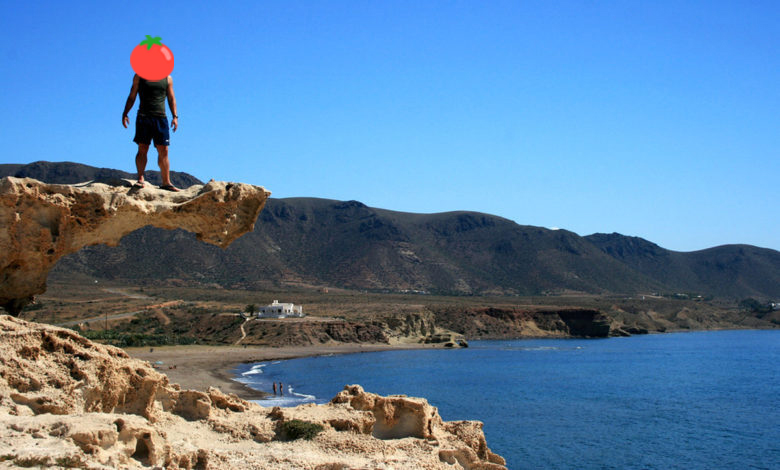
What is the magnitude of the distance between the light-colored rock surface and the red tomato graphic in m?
4.01

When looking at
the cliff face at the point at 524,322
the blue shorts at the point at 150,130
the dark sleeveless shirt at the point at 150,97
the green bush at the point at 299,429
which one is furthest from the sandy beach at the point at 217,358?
the dark sleeveless shirt at the point at 150,97

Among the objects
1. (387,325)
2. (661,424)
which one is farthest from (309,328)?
(661,424)

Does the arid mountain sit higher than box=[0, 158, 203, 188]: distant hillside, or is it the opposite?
box=[0, 158, 203, 188]: distant hillside

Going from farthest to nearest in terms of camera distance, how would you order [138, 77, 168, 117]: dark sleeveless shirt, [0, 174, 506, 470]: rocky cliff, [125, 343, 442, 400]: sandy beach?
[125, 343, 442, 400]: sandy beach → [138, 77, 168, 117]: dark sleeveless shirt → [0, 174, 506, 470]: rocky cliff

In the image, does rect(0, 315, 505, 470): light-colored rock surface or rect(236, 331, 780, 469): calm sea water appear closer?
rect(0, 315, 505, 470): light-colored rock surface

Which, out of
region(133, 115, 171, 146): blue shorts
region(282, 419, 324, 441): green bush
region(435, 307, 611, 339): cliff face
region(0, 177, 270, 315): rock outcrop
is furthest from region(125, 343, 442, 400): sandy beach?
region(133, 115, 171, 146): blue shorts

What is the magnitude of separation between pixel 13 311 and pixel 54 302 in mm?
73006

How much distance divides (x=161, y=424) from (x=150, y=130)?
4457 millimetres

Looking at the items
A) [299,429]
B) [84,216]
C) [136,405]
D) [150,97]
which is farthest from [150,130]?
[299,429]

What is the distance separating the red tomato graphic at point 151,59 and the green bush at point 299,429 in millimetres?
5675

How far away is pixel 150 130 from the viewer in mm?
10820

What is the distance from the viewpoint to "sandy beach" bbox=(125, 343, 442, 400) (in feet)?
133

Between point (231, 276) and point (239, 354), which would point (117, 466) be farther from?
point (231, 276)

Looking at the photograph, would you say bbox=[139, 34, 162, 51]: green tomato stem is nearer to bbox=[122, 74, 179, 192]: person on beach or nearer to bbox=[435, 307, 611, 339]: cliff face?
bbox=[122, 74, 179, 192]: person on beach
